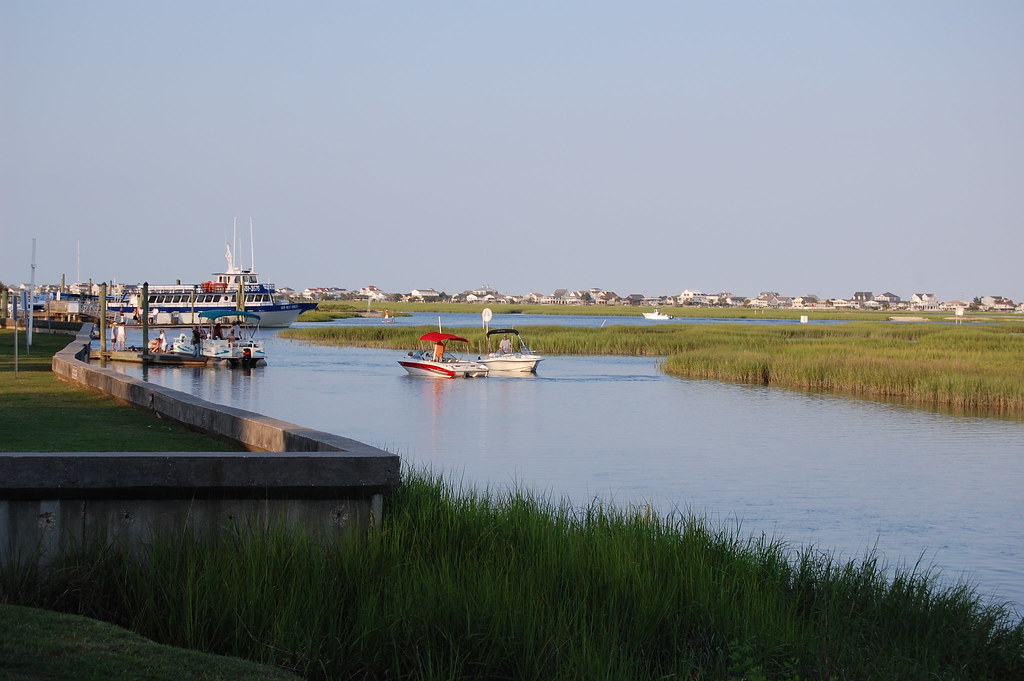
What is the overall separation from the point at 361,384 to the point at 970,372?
76.4ft

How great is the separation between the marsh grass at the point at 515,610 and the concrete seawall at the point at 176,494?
0.73 feet

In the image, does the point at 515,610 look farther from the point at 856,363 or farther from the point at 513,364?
the point at 513,364

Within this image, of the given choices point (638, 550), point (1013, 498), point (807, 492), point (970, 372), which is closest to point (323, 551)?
point (638, 550)

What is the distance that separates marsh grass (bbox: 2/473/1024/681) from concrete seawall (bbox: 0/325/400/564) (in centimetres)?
22

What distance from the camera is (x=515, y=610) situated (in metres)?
7.82

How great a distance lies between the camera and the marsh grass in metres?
7.41

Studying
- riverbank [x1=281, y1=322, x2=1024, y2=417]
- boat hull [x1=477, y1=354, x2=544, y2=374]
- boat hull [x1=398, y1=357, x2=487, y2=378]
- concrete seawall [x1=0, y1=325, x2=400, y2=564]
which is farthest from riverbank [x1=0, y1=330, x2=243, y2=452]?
boat hull [x1=477, y1=354, x2=544, y2=374]

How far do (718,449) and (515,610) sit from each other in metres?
20.7

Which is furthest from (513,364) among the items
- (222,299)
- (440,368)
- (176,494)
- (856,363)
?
(222,299)

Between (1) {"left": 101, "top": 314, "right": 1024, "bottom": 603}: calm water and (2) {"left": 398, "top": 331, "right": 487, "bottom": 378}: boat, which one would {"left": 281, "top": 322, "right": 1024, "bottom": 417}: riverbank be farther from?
(2) {"left": 398, "top": 331, "right": 487, "bottom": 378}: boat

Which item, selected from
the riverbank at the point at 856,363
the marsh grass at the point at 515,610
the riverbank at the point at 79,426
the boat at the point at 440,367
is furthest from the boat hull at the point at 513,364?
the marsh grass at the point at 515,610

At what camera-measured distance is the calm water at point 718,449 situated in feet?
58.0

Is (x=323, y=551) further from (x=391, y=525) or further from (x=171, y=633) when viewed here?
(x=171, y=633)

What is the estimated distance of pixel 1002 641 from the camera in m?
9.29
